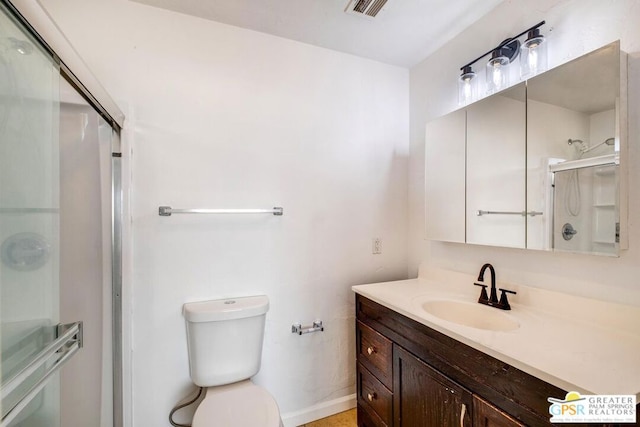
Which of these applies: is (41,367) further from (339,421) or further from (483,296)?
(483,296)

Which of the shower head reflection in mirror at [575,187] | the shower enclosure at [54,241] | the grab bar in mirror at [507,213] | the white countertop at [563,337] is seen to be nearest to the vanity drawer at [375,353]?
the white countertop at [563,337]

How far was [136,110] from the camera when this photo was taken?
1416 millimetres

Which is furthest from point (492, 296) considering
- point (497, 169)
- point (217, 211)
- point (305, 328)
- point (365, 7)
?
point (365, 7)

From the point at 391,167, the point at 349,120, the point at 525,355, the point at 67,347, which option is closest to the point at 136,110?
the point at 67,347

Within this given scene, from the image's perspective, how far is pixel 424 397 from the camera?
1128 mm

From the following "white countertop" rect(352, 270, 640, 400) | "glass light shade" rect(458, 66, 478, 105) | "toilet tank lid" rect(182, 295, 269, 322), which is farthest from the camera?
"glass light shade" rect(458, 66, 478, 105)

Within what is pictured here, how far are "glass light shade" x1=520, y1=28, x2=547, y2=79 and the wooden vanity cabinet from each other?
1.24 meters

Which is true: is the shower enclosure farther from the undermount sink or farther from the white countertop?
the undermount sink

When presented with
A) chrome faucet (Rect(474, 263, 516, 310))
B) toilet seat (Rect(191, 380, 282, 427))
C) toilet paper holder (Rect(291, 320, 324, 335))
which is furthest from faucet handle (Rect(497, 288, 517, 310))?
toilet seat (Rect(191, 380, 282, 427))

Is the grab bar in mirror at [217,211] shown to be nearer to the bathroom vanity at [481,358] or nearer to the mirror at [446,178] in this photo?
the bathroom vanity at [481,358]

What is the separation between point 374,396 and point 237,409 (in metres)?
0.72

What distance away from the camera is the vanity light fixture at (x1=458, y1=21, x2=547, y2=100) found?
123 cm

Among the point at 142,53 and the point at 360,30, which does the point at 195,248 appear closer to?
the point at 142,53

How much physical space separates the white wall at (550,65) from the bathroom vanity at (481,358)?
0.09 metres
